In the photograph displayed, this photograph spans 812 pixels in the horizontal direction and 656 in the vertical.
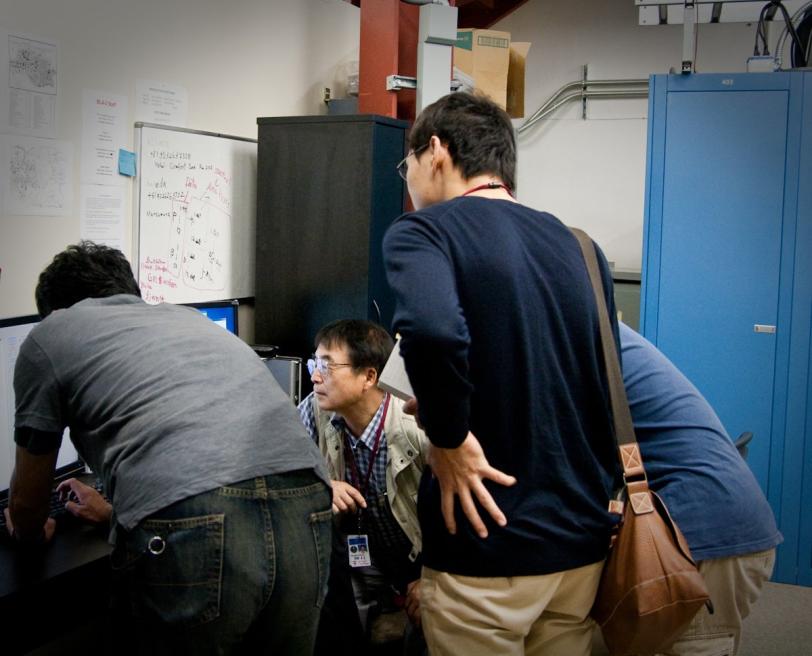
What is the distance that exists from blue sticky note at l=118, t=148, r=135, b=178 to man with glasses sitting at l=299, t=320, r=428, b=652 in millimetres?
1017

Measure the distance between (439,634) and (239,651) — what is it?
17.1 inches

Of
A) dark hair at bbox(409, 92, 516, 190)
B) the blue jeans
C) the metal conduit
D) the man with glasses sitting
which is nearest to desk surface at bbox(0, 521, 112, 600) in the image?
the blue jeans

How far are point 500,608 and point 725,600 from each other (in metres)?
0.53

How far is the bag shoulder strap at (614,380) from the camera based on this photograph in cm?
135

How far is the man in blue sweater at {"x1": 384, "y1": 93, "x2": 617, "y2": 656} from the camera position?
120 centimetres

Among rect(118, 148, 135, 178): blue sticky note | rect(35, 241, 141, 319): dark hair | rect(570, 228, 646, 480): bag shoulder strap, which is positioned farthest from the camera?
rect(118, 148, 135, 178): blue sticky note

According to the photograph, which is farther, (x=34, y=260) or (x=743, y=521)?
(x=34, y=260)

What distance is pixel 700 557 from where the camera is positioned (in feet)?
4.91

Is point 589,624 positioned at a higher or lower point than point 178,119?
lower

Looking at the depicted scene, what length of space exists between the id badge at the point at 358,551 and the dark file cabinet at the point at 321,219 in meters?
1.15

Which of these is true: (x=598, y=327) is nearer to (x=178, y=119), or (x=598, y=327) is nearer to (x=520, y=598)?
(x=520, y=598)

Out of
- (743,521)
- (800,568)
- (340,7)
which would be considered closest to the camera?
(743,521)

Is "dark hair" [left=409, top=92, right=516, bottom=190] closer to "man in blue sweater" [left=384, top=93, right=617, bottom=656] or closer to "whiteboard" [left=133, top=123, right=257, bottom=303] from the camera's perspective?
"man in blue sweater" [left=384, top=93, right=617, bottom=656]

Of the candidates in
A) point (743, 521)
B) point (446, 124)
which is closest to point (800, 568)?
point (743, 521)
